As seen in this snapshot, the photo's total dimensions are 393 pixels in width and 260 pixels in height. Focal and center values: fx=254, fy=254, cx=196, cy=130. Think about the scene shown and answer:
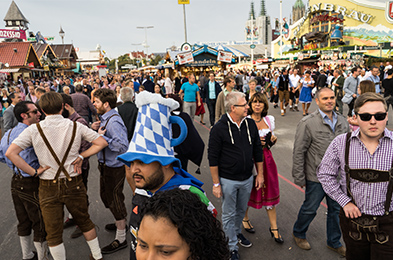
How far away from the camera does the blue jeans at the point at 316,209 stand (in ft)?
9.80

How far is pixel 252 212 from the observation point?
4188mm

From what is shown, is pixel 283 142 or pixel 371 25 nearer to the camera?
pixel 283 142

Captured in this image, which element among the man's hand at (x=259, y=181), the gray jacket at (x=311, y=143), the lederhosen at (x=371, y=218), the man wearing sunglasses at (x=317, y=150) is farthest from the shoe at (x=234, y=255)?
the lederhosen at (x=371, y=218)

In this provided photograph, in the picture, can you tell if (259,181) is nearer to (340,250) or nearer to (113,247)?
(340,250)

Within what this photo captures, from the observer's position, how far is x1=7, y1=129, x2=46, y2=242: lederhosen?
292 centimetres

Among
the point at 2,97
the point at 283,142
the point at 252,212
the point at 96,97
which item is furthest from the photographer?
the point at 2,97

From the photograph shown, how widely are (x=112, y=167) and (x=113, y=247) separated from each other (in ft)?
3.47

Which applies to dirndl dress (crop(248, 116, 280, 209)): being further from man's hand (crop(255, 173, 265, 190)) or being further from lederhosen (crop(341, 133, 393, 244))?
lederhosen (crop(341, 133, 393, 244))

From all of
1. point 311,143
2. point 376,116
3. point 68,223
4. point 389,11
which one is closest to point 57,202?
point 68,223

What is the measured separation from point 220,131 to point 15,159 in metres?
2.13

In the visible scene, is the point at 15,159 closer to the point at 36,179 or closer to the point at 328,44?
the point at 36,179

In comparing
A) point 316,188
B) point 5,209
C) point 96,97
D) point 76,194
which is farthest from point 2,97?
point 316,188

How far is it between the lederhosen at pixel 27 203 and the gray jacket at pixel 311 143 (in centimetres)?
308

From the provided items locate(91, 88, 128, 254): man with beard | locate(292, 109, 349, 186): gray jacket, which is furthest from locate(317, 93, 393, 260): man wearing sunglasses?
locate(91, 88, 128, 254): man with beard
